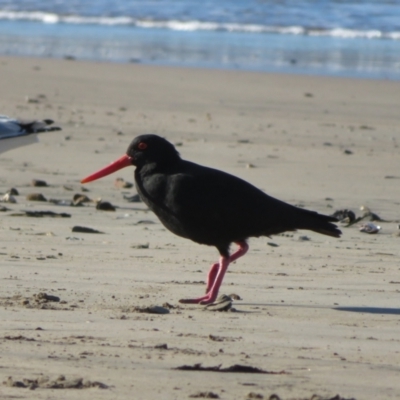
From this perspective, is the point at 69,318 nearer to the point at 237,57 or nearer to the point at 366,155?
the point at 366,155

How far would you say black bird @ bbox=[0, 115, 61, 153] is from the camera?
7855mm

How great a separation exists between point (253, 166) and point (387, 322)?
5.30 meters

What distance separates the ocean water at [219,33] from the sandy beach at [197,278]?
8745 mm

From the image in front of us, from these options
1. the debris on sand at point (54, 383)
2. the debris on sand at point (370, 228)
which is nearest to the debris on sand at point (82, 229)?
the debris on sand at point (370, 228)

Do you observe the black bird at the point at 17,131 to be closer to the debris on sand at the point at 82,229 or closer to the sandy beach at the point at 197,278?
the sandy beach at the point at 197,278

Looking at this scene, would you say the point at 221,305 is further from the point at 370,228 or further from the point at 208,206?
the point at 370,228

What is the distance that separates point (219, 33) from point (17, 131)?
22.2m

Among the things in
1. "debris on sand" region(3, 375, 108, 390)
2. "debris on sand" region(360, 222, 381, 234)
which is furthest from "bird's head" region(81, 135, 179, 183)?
"debris on sand" region(360, 222, 381, 234)

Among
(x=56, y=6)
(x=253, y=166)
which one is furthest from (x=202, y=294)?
(x=56, y=6)

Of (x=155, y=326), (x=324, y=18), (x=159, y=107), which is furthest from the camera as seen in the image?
(x=324, y=18)

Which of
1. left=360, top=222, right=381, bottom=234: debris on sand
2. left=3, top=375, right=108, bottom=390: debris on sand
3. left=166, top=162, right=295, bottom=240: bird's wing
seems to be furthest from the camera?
left=360, top=222, right=381, bottom=234: debris on sand

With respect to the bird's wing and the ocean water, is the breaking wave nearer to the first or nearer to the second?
the ocean water

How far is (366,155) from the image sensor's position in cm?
1065

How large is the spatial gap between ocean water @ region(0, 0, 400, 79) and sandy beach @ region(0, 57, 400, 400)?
8.74 m
